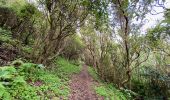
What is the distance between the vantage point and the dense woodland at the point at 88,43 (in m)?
9.80

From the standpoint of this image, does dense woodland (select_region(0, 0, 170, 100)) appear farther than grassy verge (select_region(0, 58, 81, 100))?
Yes

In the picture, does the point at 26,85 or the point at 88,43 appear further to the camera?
the point at 88,43

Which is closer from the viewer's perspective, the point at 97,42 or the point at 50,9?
the point at 50,9

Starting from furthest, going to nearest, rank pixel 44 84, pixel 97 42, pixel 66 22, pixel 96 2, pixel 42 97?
pixel 97 42
pixel 66 22
pixel 96 2
pixel 44 84
pixel 42 97

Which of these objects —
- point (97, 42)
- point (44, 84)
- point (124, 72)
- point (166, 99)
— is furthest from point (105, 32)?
point (44, 84)

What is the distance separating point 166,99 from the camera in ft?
58.4

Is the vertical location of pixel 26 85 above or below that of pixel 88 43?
below

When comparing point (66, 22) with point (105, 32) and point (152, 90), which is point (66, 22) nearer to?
point (105, 32)

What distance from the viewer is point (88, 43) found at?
21.3m

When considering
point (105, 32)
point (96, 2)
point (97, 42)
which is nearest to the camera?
point (96, 2)

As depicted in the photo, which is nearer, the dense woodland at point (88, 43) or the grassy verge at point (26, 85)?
the grassy verge at point (26, 85)

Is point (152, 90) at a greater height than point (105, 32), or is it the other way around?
point (105, 32)

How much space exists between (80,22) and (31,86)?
20.3ft

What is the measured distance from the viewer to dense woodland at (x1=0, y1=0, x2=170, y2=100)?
980 centimetres
